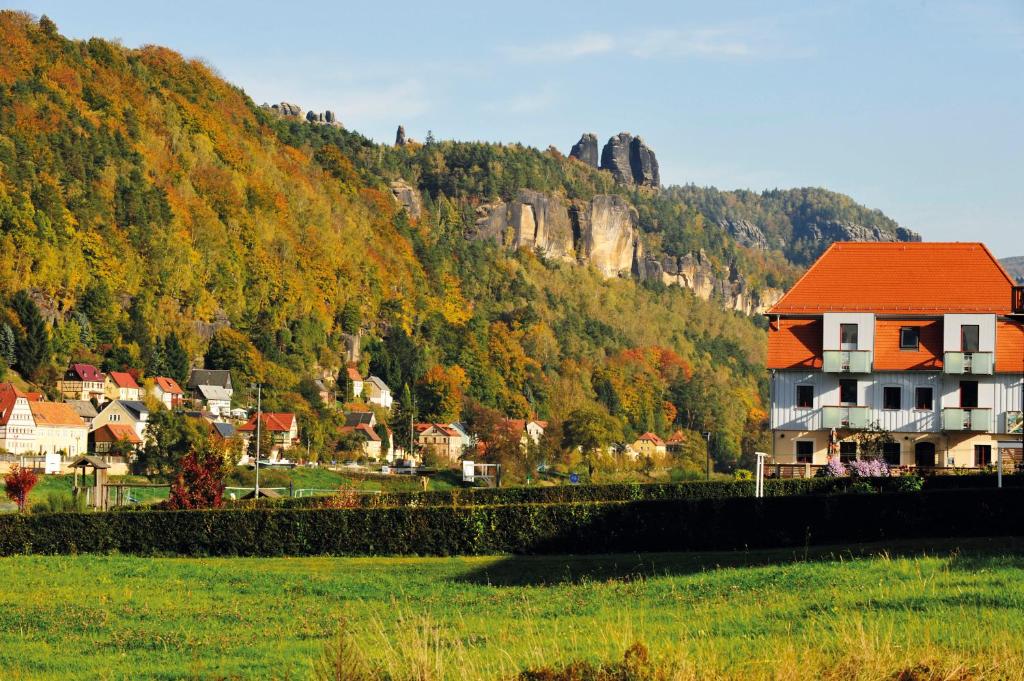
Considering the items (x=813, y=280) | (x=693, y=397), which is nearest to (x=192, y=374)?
(x=693, y=397)

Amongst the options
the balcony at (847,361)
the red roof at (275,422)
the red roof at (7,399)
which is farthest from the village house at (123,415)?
the balcony at (847,361)

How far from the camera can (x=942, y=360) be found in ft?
154

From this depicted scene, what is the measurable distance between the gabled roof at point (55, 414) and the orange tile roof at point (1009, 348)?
276 feet

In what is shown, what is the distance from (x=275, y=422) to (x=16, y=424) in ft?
81.9

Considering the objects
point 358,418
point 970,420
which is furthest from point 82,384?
point 970,420

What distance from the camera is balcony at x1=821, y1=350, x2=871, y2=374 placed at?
→ 47.3 metres

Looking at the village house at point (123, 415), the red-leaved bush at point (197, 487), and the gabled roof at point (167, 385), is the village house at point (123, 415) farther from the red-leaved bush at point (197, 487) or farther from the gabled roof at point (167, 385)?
the red-leaved bush at point (197, 487)

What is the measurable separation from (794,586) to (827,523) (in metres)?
9.99

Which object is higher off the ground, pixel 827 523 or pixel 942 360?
pixel 942 360

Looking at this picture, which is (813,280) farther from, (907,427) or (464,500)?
Answer: (464,500)

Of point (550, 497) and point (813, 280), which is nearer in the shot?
point (550, 497)

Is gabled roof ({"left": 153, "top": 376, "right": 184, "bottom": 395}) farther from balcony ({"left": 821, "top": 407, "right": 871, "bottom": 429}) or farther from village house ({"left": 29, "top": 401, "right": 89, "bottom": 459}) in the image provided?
balcony ({"left": 821, "top": 407, "right": 871, "bottom": 429})

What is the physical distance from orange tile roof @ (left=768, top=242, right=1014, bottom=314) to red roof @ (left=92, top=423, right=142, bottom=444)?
7974 cm

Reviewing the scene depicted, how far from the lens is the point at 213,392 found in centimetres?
14150
